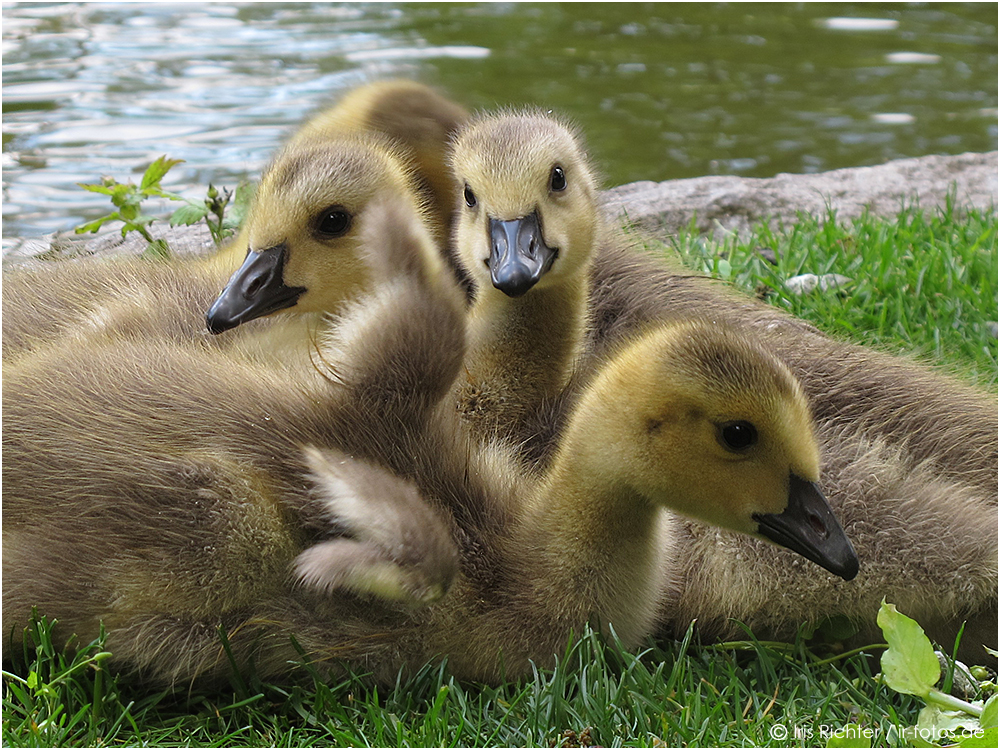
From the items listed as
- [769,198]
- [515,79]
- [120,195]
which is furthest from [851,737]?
[515,79]

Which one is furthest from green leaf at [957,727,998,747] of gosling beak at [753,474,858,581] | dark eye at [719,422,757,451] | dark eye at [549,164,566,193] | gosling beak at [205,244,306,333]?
gosling beak at [205,244,306,333]

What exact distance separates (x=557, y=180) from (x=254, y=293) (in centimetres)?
69

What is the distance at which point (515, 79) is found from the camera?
7.01 m

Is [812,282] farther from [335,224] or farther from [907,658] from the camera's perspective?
[907,658]

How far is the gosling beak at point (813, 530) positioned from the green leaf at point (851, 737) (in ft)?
0.82

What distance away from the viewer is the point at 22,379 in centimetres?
222

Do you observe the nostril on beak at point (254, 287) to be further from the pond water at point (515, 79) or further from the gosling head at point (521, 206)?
the pond water at point (515, 79)

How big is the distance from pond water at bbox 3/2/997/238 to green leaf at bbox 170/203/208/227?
157 centimetres

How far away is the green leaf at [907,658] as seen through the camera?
2.06 metres

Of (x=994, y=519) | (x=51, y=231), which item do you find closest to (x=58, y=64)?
(x=51, y=231)

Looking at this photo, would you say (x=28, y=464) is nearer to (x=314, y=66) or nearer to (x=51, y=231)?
(x=51, y=231)

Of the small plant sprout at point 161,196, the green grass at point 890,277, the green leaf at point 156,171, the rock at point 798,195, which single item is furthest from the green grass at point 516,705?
the rock at point 798,195

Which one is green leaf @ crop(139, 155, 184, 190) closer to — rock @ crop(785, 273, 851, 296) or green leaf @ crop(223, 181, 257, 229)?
green leaf @ crop(223, 181, 257, 229)

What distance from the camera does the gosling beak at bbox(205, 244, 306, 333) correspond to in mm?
2506
